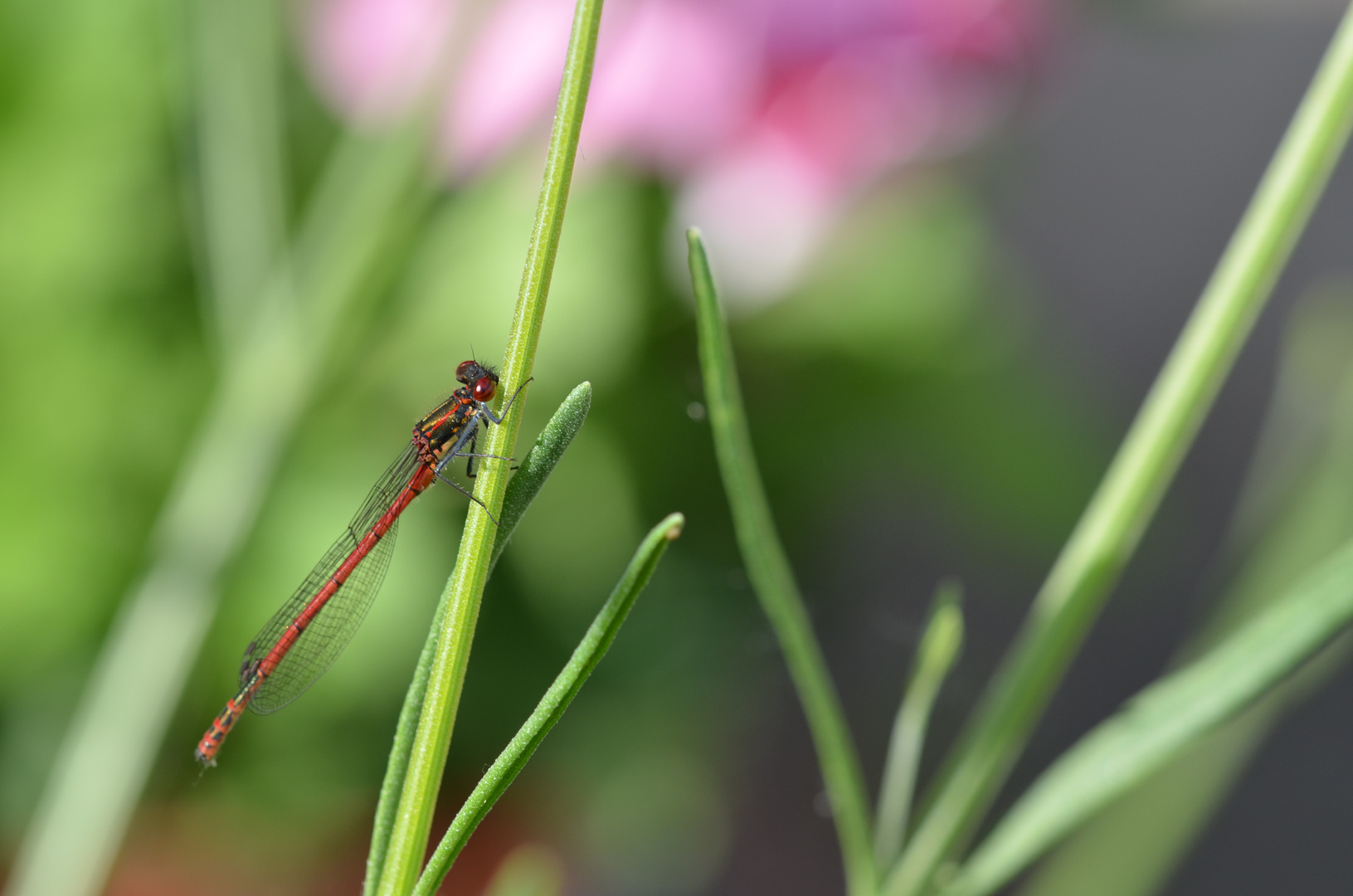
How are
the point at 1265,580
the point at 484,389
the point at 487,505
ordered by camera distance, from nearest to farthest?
the point at 487,505, the point at 484,389, the point at 1265,580

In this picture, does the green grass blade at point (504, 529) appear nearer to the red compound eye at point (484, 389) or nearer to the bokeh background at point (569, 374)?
the red compound eye at point (484, 389)

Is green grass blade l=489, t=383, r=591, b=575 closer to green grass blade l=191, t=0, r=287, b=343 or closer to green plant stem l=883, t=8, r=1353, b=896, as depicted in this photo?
green plant stem l=883, t=8, r=1353, b=896

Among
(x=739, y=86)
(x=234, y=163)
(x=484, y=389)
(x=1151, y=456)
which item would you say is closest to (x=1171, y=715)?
(x=1151, y=456)

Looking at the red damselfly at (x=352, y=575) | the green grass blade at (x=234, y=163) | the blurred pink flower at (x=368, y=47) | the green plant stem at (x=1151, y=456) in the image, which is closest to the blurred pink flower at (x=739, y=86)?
the blurred pink flower at (x=368, y=47)

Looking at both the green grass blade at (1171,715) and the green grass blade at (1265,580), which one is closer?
the green grass blade at (1171,715)

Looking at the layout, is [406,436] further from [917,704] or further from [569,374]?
[917,704]

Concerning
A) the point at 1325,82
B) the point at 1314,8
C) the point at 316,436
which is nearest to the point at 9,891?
the point at 316,436
